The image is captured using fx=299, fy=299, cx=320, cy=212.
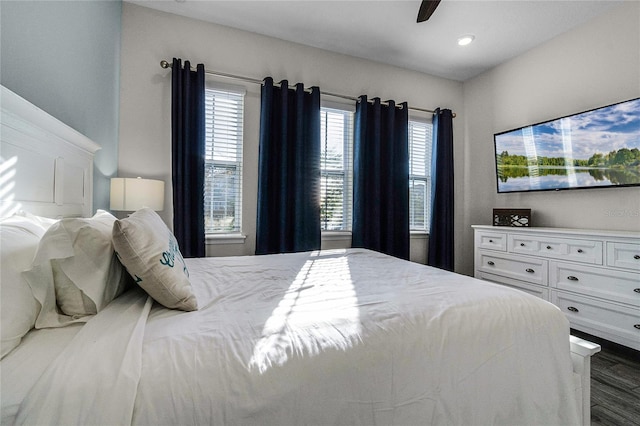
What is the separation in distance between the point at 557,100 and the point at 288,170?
281 centimetres

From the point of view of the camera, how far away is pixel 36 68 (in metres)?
1.40

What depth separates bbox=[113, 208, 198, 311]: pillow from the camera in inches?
37.5

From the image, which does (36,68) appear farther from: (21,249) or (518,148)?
(518,148)

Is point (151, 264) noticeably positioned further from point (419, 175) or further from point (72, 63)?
point (419, 175)

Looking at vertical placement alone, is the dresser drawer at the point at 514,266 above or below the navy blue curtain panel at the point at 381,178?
below

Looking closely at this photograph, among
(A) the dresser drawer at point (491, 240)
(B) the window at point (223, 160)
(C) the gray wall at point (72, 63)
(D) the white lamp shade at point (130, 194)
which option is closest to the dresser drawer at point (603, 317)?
(A) the dresser drawer at point (491, 240)

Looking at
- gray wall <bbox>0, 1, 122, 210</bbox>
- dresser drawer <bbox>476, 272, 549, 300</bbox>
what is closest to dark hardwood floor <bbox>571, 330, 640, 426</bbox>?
Result: dresser drawer <bbox>476, 272, 549, 300</bbox>

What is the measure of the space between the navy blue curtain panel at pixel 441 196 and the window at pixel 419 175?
14 cm

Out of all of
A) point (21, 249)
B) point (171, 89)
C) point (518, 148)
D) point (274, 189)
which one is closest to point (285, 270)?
point (21, 249)

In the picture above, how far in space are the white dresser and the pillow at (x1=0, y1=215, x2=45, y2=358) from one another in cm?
316

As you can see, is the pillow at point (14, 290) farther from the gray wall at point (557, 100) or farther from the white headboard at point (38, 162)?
the gray wall at point (557, 100)

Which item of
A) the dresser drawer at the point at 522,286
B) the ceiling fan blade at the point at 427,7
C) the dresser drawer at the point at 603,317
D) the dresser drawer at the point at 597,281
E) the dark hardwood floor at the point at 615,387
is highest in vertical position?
the ceiling fan blade at the point at 427,7

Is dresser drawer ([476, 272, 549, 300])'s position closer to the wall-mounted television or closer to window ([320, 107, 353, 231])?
the wall-mounted television

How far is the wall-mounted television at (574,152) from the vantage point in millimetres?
2438
